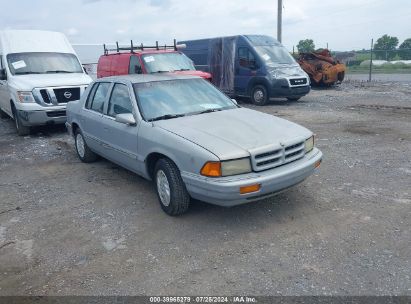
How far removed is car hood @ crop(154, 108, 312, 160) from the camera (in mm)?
3736

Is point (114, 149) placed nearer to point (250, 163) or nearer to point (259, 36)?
point (250, 163)

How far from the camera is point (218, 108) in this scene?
504cm

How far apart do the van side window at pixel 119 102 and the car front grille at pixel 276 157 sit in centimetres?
191

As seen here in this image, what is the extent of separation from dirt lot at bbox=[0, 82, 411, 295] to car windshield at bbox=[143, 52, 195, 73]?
17.1 ft

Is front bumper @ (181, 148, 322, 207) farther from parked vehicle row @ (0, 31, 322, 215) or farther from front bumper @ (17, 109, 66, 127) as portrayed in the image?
front bumper @ (17, 109, 66, 127)

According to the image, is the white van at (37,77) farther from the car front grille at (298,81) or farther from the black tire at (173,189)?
the car front grille at (298,81)

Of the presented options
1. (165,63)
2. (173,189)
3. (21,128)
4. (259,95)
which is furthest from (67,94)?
(259,95)

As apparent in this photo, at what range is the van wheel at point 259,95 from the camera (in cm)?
1280

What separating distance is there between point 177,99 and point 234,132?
46.9 inches

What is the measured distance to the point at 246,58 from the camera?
1309cm

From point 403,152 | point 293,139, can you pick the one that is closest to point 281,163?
point 293,139

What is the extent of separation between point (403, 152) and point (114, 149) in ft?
16.1

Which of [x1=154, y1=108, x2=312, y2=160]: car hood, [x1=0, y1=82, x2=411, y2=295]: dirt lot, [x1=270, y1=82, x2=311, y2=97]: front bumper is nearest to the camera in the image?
[x1=0, y1=82, x2=411, y2=295]: dirt lot

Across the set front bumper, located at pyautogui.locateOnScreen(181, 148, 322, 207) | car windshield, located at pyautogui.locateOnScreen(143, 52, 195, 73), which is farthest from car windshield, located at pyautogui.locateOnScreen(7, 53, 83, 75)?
front bumper, located at pyautogui.locateOnScreen(181, 148, 322, 207)
